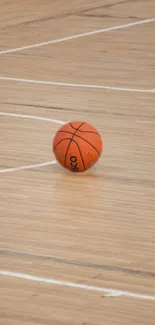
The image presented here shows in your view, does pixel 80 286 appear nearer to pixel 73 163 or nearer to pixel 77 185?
pixel 77 185

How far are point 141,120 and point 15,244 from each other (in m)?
2.66

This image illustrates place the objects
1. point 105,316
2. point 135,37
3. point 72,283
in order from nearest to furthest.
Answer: point 105,316, point 72,283, point 135,37

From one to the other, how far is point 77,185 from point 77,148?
9.5 inches

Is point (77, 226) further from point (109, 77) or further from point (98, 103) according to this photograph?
point (109, 77)

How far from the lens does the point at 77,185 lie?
21.4 feet

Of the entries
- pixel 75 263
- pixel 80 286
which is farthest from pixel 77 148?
pixel 80 286

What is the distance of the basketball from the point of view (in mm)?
6547

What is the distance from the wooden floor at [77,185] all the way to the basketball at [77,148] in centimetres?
11

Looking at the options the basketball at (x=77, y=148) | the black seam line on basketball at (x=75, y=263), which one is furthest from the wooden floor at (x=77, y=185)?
the basketball at (x=77, y=148)

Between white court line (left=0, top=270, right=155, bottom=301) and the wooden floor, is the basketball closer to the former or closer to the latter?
the wooden floor

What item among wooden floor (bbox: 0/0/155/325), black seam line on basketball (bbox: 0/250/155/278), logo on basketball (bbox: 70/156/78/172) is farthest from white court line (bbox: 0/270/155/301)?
logo on basketball (bbox: 70/156/78/172)

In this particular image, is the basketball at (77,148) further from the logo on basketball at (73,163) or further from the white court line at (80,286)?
the white court line at (80,286)

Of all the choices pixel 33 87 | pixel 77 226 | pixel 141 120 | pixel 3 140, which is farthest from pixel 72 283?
pixel 33 87

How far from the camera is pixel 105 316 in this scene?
4617 millimetres
